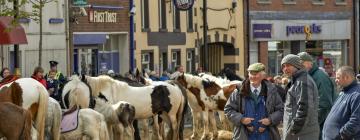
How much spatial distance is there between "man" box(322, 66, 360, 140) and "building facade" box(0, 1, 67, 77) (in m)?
18.2

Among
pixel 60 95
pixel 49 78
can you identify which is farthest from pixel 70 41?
pixel 60 95

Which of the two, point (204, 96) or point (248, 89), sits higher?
point (248, 89)

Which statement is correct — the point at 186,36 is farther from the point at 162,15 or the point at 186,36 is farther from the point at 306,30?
the point at 306,30

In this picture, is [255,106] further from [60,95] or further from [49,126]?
[60,95]

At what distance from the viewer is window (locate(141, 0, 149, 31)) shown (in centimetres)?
3759

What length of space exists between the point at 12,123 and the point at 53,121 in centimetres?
271

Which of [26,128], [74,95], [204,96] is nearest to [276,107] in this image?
[26,128]

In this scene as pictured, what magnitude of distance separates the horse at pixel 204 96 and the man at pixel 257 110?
1025 centimetres

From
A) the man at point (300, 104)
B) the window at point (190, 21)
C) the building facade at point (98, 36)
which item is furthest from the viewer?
the window at point (190, 21)

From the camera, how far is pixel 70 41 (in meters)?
32.7

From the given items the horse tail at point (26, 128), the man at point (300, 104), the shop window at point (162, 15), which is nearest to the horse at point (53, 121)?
the horse tail at point (26, 128)

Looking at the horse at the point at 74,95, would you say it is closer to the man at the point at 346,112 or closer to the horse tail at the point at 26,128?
the horse tail at the point at 26,128

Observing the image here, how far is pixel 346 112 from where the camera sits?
11.8 m

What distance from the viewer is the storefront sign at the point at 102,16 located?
34094 mm
